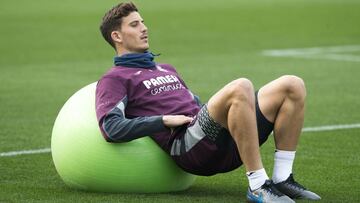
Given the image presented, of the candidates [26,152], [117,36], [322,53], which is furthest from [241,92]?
[322,53]

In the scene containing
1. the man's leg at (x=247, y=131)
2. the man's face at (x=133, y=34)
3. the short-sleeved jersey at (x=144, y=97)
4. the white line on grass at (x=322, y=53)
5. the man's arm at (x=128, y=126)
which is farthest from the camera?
the white line on grass at (x=322, y=53)

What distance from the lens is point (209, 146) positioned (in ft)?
23.9

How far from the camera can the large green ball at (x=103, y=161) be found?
7.46 m

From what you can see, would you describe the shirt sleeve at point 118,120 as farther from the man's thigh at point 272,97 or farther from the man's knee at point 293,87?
the man's knee at point 293,87

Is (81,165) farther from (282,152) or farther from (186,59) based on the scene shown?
(186,59)

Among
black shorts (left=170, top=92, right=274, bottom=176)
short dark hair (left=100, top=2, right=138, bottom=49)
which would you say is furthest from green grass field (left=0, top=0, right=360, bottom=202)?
short dark hair (left=100, top=2, right=138, bottom=49)

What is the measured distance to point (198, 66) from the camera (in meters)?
17.2

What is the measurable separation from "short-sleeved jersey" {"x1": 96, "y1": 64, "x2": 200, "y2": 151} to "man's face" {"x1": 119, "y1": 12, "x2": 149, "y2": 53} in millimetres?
175

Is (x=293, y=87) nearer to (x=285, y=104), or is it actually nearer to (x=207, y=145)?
(x=285, y=104)

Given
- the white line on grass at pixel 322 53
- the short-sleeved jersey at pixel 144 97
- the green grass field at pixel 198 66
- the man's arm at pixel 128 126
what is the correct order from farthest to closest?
1. the white line on grass at pixel 322 53
2. the green grass field at pixel 198 66
3. the short-sleeved jersey at pixel 144 97
4. the man's arm at pixel 128 126

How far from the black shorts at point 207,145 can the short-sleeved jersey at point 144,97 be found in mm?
132

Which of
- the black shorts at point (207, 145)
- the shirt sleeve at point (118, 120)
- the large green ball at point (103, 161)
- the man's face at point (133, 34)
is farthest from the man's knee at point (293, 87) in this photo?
the man's face at point (133, 34)

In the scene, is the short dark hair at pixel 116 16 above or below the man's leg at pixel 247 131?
above

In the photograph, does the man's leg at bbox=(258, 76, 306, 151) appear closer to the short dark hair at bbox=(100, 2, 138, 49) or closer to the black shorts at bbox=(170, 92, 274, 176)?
the black shorts at bbox=(170, 92, 274, 176)
